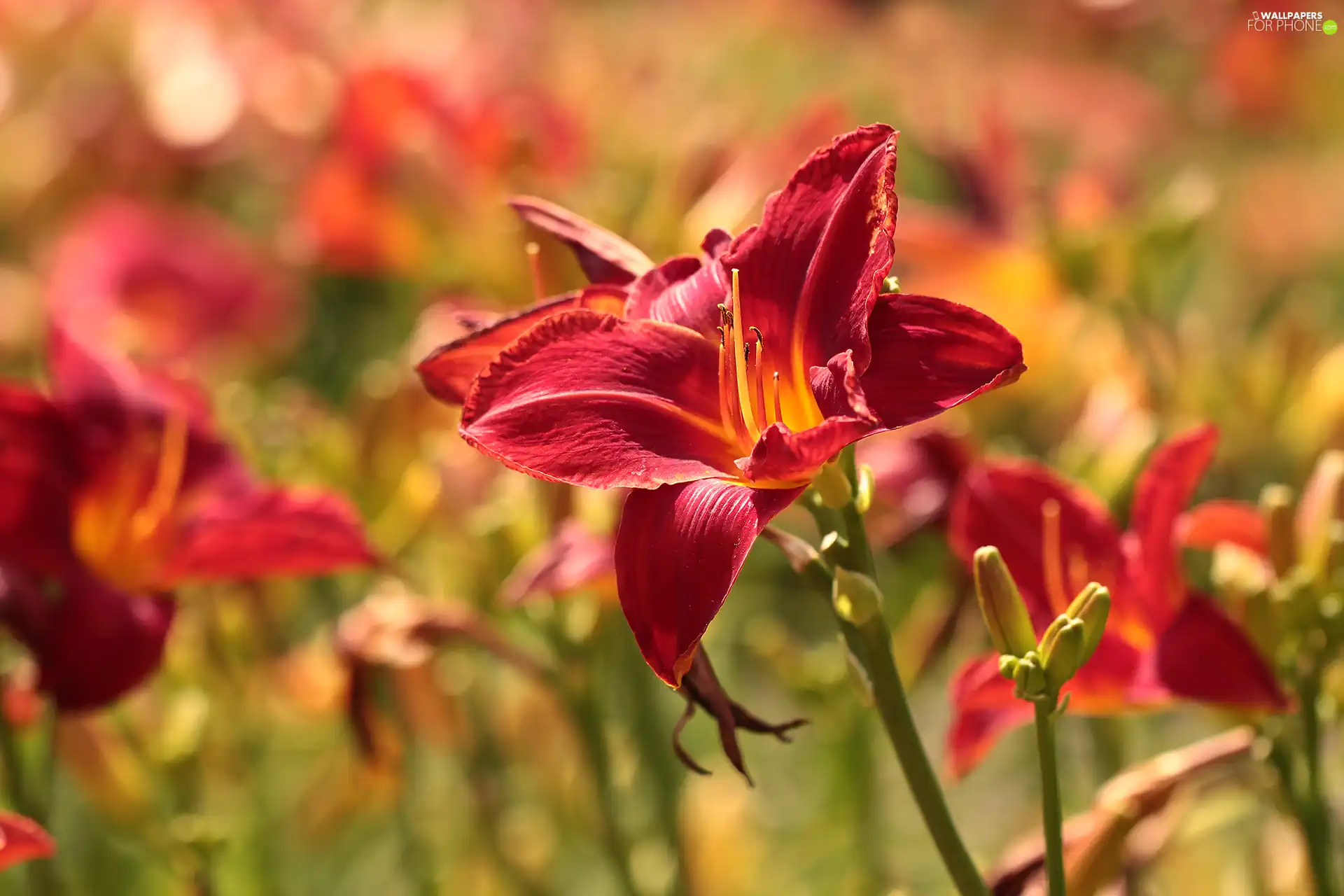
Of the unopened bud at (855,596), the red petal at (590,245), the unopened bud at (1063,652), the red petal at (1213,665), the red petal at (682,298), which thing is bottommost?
the red petal at (1213,665)

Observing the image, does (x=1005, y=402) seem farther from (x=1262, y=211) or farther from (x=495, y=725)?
(x=1262, y=211)

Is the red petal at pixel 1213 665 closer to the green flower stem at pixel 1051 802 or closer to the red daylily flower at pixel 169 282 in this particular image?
the green flower stem at pixel 1051 802

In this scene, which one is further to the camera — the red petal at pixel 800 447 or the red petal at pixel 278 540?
the red petal at pixel 278 540

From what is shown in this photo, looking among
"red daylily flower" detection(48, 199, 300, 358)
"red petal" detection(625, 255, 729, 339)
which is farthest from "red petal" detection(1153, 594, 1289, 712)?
"red daylily flower" detection(48, 199, 300, 358)

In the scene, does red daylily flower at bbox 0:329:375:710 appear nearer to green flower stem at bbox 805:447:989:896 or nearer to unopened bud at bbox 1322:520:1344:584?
green flower stem at bbox 805:447:989:896

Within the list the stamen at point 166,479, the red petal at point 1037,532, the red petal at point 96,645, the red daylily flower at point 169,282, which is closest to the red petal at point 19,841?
the red petal at point 96,645

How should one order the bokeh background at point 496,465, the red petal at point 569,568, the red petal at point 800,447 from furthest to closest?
the bokeh background at point 496,465 → the red petal at point 569,568 → the red petal at point 800,447

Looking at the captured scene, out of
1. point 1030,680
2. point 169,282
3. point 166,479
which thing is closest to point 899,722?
point 1030,680

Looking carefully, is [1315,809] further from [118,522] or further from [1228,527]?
[118,522]
